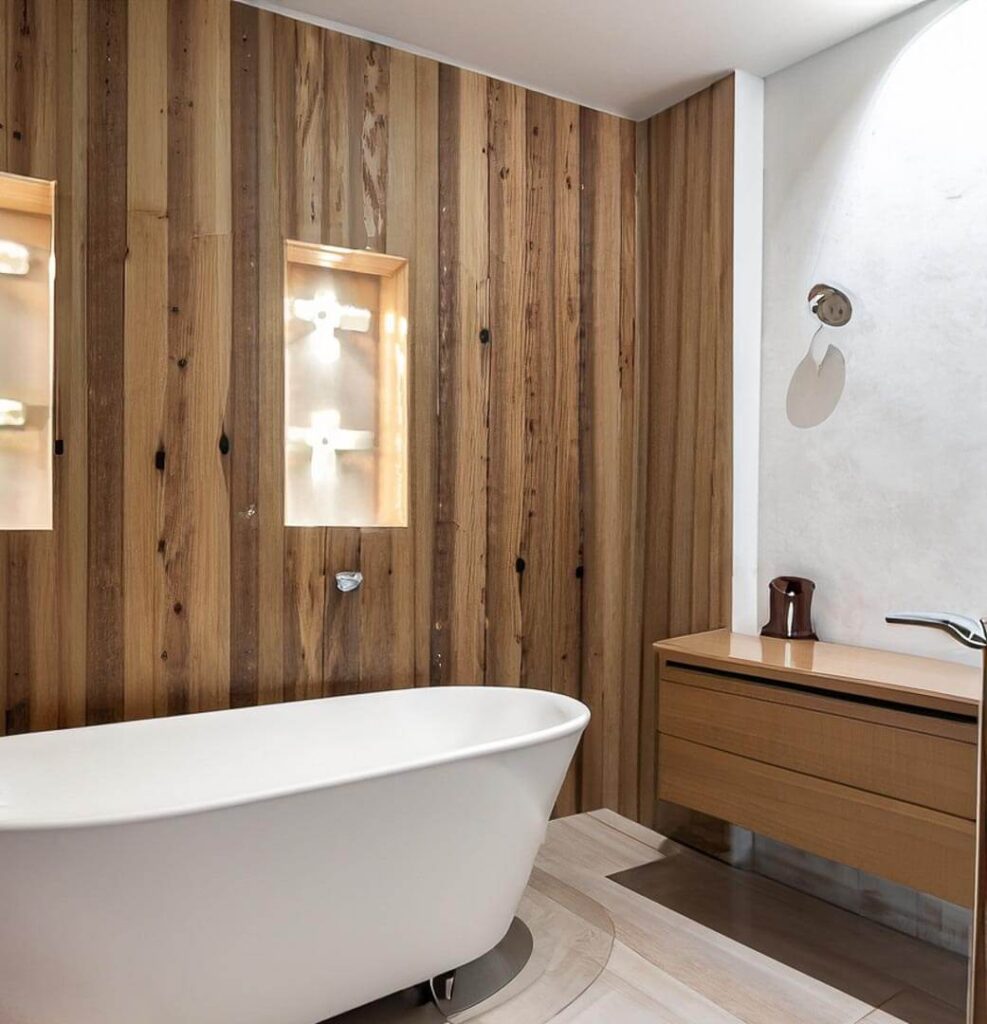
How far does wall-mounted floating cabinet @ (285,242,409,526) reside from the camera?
2.75m

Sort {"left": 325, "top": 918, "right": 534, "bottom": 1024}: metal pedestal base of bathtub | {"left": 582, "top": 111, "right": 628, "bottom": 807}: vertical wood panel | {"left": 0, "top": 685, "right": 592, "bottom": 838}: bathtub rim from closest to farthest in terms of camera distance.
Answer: {"left": 0, "top": 685, "right": 592, "bottom": 838}: bathtub rim < {"left": 325, "top": 918, "right": 534, "bottom": 1024}: metal pedestal base of bathtub < {"left": 582, "top": 111, "right": 628, "bottom": 807}: vertical wood panel

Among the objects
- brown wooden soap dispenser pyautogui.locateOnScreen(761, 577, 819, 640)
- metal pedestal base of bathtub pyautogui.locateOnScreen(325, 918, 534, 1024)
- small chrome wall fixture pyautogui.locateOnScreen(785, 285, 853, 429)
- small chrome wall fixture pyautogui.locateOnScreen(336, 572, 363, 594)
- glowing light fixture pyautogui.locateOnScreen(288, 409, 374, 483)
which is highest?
small chrome wall fixture pyautogui.locateOnScreen(785, 285, 853, 429)

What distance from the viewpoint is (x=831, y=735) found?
2.19 m

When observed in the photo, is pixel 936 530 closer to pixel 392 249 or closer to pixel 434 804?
pixel 434 804

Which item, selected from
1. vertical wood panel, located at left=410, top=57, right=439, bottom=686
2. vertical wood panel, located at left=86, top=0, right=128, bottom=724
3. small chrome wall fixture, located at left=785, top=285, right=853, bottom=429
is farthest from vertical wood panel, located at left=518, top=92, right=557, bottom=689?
vertical wood panel, located at left=86, top=0, right=128, bottom=724

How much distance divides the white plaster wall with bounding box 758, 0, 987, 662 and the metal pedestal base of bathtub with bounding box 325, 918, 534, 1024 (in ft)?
4.51

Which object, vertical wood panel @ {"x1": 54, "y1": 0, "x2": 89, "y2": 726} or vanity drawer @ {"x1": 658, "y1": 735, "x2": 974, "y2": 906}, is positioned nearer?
vanity drawer @ {"x1": 658, "y1": 735, "x2": 974, "y2": 906}

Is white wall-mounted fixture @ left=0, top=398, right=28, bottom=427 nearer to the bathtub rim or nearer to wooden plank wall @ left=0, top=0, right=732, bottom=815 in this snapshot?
wooden plank wall @ left=0, top=0, right=732, bottom=815

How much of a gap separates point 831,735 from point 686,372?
135cm

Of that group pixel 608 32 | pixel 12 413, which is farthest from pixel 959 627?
pixel 12 413

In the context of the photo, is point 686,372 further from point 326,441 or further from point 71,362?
point 71,362

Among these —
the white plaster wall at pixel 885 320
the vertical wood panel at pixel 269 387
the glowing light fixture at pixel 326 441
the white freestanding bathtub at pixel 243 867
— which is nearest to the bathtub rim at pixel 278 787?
the white freestanding bathtub at pixel 243 867

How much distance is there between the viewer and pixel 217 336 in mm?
2408

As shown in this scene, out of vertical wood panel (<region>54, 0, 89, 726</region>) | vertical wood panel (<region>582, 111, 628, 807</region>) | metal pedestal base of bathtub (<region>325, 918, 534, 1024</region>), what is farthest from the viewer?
vertical wood panel (<region>582, 111, 628, 807</region>)
